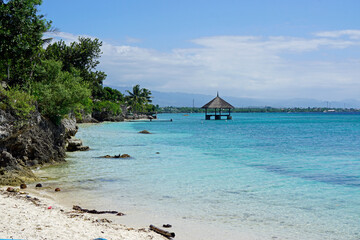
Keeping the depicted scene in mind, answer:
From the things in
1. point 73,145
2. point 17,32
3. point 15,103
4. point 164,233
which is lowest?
point 164,233

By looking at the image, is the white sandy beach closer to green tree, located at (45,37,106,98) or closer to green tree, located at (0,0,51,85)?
green tree, located at (0,0,51,85)

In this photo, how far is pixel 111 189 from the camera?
450 inches

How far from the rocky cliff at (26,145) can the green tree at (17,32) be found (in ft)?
8.61

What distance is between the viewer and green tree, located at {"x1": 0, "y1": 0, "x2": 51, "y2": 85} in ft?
48.8

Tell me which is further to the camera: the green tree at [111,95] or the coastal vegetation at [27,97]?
the green tree at [111,95]

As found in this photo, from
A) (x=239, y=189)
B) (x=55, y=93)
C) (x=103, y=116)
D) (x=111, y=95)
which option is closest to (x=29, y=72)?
(x=55, y=93)

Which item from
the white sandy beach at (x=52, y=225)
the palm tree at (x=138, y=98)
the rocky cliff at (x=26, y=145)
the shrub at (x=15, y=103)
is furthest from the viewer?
the palm tree at (x=138, y=98)

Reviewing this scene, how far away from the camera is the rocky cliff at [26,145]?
11.9 meters

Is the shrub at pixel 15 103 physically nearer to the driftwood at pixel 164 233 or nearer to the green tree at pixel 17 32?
the green tree at pixel 17 32

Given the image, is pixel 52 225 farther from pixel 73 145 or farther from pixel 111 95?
pixel 111 95

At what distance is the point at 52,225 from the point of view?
6566 millimetres

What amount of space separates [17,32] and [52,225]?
11.3m

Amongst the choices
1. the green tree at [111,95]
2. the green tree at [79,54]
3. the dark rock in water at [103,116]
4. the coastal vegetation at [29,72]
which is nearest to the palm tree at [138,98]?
the green tree at [111,95]

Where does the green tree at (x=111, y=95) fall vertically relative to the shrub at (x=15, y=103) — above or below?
above
